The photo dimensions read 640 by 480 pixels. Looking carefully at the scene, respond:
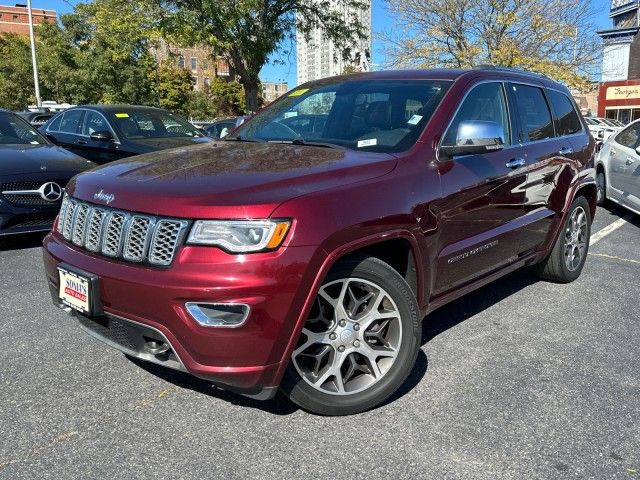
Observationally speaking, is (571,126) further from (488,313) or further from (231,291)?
(231,291)

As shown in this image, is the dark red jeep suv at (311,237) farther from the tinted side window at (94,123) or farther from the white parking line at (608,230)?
the tinted side window at (94,123)

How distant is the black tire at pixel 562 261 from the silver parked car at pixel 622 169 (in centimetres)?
305

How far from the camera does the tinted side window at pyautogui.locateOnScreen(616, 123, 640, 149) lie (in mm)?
8273

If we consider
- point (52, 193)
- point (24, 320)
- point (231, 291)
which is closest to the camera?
point (231, 291)

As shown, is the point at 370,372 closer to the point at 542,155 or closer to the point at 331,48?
the point at 542,155

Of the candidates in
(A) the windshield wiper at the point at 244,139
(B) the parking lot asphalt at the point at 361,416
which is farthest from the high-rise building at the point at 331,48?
(B) the parking lot asphalt at the point at 361,416

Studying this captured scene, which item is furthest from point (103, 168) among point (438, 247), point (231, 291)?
point (438, 247)

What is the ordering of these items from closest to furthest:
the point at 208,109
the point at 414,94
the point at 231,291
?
the point at 231,291 → the point at 414,94 → the point at 208,109

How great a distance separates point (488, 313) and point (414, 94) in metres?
1.76

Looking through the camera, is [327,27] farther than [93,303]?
Yes

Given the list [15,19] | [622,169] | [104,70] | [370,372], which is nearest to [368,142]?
[370,372]

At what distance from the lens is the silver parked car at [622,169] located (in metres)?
7.79

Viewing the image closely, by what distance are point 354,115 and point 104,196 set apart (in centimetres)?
166

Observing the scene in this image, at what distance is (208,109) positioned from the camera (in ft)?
212
